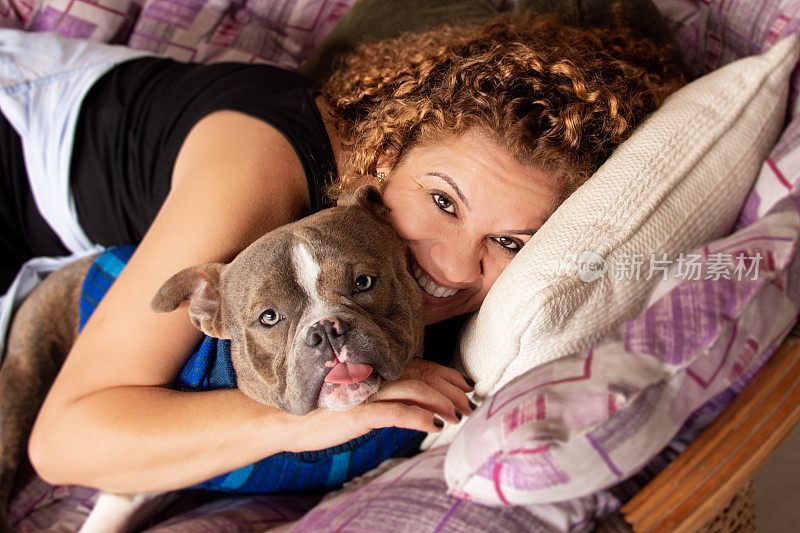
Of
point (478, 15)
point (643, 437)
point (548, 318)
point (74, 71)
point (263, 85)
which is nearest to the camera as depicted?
point (643, 437)

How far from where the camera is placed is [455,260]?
133cm

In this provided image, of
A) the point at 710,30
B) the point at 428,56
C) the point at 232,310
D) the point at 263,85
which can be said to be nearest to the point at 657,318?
the point at 232,310

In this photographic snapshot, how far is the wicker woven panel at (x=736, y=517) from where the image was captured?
1.06 m

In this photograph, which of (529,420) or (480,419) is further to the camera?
(480,419)

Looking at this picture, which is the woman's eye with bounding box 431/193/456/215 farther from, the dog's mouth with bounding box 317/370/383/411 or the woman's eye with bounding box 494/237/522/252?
the dog's mouth with bounding box 317/370/383/411

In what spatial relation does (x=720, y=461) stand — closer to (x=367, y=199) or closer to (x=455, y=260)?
(x=455, y=260)

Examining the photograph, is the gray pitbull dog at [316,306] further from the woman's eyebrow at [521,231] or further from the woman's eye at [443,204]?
the woman's eyebrow at [521,231]

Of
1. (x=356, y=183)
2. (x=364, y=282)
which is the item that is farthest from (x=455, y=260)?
(x=356, y=183)

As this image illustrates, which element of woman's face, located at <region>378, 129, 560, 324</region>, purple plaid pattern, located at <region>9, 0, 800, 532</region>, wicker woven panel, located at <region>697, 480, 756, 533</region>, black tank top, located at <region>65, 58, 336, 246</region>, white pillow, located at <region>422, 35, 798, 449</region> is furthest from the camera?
black tank top, located at <region>65, 58, 336, 246</region>

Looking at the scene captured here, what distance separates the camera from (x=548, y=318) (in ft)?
3.73

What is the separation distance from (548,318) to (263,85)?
1033mm

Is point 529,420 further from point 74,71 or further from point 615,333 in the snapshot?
point 74,71

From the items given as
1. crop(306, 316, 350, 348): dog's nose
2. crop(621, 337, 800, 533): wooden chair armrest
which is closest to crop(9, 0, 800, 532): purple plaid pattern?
crop(621, 337, 800, 533): wooden chair armrest

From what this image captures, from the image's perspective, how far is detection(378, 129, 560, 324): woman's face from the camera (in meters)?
1.32
